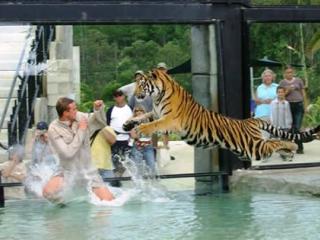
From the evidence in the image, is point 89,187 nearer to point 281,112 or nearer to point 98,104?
point 98,104

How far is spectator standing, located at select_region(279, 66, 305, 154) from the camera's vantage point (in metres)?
12.8

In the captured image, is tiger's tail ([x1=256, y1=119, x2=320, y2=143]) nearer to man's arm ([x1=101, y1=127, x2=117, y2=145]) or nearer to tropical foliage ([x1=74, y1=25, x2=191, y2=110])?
tropical foliage ([x1=74, y1=25, x2=191, y2=110])

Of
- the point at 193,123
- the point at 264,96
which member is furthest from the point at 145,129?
the point at 264,96

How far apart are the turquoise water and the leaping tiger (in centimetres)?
84

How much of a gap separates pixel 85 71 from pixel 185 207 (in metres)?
2.65

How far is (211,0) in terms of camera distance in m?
11.9

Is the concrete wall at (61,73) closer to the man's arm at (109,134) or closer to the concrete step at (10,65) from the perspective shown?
the concrete step at (10,65)

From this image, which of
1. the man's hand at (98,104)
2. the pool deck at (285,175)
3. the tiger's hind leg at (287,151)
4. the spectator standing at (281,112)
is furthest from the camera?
the spectator standing at (281,112)

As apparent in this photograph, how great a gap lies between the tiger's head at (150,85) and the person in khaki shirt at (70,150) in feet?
5.10

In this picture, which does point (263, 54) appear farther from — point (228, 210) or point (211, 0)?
point (228, 210)

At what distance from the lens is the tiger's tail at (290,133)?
12430mm

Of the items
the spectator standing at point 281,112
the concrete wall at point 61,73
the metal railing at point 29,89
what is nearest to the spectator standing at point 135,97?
the concrete wall at point 61,73

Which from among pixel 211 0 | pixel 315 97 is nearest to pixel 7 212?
pixel 211 0

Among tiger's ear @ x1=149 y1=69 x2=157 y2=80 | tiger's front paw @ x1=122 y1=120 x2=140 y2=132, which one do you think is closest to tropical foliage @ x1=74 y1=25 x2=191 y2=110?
tiger's ear @ x1=149 y1=69 x2=157 y2=80
